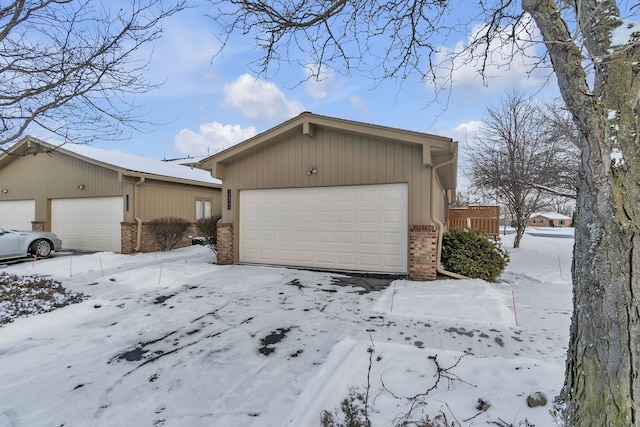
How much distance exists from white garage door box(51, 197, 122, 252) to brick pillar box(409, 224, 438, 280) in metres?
11.0

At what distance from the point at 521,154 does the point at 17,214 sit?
72.0 ft

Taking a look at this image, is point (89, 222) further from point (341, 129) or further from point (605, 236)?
point (605, 236)

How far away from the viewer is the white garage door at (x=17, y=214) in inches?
555

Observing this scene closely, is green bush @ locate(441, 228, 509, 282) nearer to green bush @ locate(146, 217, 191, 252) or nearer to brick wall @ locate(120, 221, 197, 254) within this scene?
green bush @ locate(146, 217, 191, 252)

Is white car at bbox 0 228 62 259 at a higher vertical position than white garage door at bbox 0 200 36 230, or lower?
lower

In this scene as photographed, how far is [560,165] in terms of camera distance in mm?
9555

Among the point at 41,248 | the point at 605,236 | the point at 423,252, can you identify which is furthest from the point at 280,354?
the point at 41,248

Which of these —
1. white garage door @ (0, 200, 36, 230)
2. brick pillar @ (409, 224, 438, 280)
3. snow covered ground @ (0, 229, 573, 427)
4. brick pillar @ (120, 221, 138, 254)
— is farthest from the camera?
white garage door @ (0, 200, 36, 230)

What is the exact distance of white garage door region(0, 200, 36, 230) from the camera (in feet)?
46.3

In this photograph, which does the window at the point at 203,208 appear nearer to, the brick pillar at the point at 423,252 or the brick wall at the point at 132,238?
the brick wall at the point at 132,238

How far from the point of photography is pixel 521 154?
1238 cm

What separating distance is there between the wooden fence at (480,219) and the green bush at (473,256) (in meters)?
7.68

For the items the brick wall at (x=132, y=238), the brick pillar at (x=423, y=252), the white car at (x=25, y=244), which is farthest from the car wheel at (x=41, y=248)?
the brick pillar at (x=423, y=252)

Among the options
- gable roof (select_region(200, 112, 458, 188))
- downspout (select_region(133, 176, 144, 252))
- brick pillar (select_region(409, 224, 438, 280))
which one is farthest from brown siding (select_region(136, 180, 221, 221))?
brick pillar (select_region(409, 224, 438, 280))
